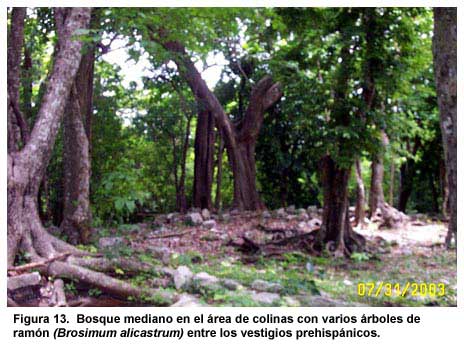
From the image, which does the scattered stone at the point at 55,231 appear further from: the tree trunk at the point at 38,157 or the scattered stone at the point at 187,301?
the scattered stone at the point at 187,301

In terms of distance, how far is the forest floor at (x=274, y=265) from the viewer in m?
4.46

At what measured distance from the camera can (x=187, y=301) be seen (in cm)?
415

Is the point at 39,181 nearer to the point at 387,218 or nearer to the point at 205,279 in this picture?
the point at 205,279

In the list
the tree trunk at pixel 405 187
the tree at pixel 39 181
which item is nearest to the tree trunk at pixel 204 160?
the tree trunk at pixel 405 187

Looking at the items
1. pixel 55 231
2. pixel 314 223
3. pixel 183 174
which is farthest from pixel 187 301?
pixel 183 174

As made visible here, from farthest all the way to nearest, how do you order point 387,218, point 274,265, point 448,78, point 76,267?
point 387,218, point 274,265, point 76,267, point 448,78

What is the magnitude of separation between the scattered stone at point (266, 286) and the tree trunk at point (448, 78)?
176 cm

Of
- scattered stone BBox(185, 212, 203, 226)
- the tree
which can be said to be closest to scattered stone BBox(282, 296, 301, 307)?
the tree

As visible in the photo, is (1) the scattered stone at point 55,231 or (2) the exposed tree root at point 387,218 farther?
(2) the exposed tree root at point 387,218

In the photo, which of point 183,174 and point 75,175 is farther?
point 183,174

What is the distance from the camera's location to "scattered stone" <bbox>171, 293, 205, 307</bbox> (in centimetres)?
405
